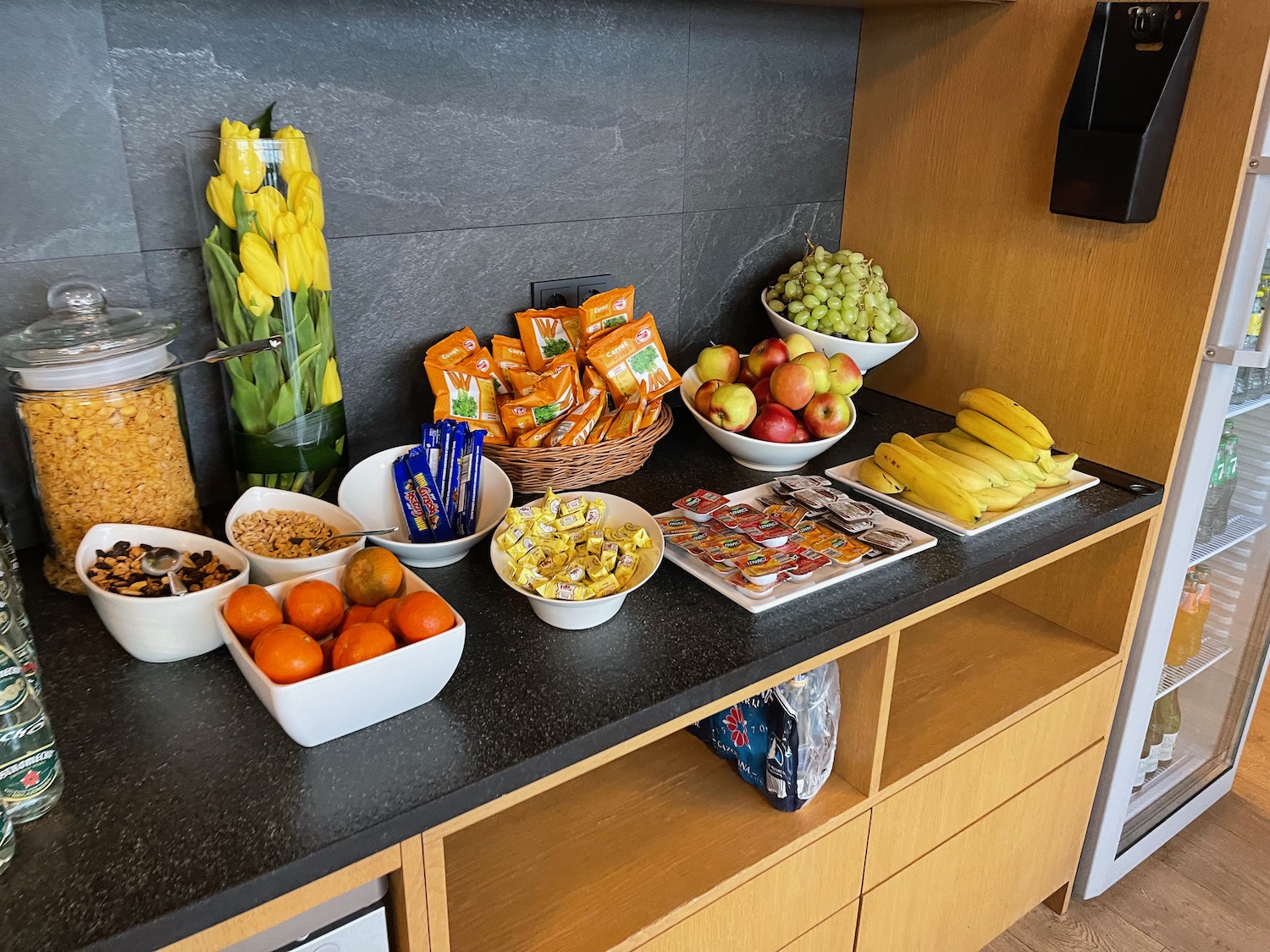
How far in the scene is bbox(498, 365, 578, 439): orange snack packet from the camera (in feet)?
4.22

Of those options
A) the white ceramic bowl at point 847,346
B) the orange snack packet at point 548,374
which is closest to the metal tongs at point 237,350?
the orange snack packet at point 548,374

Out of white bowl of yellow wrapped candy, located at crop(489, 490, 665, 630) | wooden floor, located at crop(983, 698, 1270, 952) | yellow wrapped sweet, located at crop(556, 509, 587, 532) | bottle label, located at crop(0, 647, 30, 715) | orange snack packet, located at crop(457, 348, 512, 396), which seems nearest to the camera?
bottle label, located at crop(0, 647, 30, 715)

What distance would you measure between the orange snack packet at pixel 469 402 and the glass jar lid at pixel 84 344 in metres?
0.35

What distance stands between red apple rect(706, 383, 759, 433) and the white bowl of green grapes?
0.73 ft

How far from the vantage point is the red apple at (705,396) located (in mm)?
1412

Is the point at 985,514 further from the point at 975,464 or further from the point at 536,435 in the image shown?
the point at 536,435

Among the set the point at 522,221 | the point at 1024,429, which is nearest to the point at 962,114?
the point at 1024,429

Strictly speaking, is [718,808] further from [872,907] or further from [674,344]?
[674,344]

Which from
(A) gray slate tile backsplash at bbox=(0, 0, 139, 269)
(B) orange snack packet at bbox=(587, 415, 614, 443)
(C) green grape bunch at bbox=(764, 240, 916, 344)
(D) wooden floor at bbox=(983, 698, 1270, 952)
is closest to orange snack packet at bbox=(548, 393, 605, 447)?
(B) orange snack packet at bbox=(587, 415, 614, 443)

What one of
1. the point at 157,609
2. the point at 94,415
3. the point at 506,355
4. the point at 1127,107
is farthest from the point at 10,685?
the point at 1127,107

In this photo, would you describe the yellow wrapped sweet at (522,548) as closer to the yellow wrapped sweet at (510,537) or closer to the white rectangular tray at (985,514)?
the yellow wrapped sweet at (510,537)

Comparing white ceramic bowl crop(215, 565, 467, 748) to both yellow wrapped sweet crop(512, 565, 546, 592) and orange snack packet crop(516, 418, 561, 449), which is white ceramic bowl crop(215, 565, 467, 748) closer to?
yellow wrapped sweet crop(512, 565, 546, 592)

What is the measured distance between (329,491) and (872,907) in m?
0.93

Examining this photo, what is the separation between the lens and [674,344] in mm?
1638
